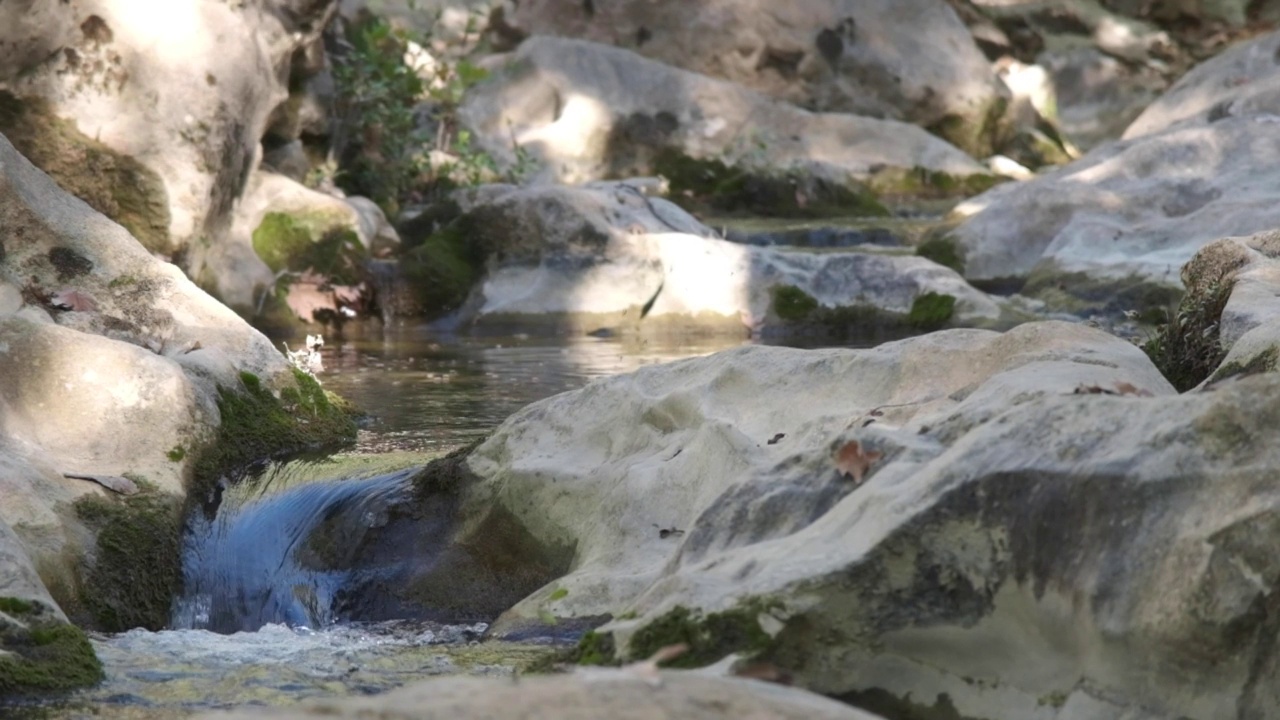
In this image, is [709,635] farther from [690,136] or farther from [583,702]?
[690,136]

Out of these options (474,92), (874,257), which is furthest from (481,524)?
(474,92)

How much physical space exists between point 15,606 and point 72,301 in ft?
11.2

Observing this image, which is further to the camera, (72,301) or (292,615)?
(72,301)

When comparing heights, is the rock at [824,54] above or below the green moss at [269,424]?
above

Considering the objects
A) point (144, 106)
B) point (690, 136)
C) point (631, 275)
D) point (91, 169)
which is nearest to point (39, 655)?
point (91, 169)

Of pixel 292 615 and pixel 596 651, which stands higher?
pixel 596 651

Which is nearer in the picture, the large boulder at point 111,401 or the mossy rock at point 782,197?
the large boulder at point 111,401

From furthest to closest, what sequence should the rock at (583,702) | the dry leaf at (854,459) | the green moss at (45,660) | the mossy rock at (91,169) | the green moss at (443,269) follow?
1. the green moss at (443,269)
2. the mossy rock at (91,169)
3. the green moss at (45,660)
4. the dry leaf at (854,459)
5. the rock at (583,702)

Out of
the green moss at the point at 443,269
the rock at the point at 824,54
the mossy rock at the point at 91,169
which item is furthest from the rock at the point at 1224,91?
the mossy rock at the point at 91,169

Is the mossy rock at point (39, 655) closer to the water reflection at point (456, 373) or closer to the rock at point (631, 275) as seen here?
the water reflection at point (456, 373)

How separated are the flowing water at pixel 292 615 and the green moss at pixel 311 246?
461 centimetres

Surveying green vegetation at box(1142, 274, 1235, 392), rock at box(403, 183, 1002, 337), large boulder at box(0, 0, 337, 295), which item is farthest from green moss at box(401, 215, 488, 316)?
green vegetation at box(1142, 274, 1235, 392)

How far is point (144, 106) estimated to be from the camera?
12.2 metres

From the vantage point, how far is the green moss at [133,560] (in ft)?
17.3
